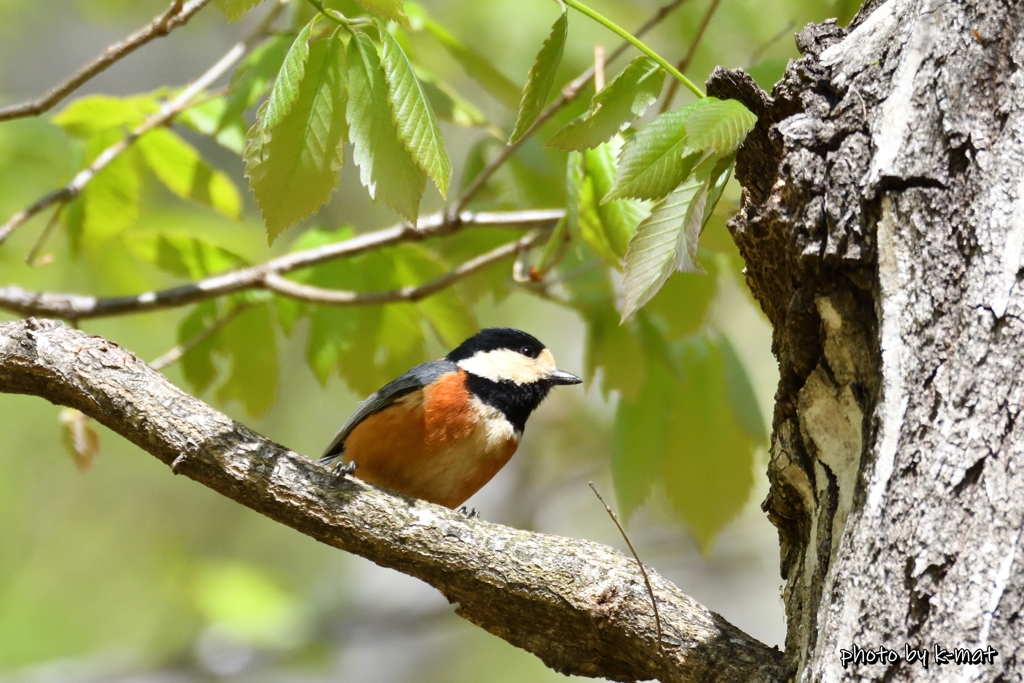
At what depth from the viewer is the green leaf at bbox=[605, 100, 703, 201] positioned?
208 centimetres

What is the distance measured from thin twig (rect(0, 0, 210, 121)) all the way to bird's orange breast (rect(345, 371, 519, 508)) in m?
1.79

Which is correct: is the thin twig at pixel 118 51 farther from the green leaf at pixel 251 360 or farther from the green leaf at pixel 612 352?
the green leaf at pixel 612 352

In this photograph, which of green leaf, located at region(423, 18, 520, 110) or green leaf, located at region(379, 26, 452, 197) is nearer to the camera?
green leaf, located at region(379, 26, 452, 197)

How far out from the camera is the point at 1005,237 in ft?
6.35

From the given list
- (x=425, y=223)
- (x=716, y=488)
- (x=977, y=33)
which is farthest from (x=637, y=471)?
(x=977, y=33)

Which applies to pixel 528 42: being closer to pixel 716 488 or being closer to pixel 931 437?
pixel 716 488

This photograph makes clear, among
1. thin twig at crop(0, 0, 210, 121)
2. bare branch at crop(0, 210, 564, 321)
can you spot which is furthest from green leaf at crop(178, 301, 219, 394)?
thin twig at crop(0, 0, 210, 121)

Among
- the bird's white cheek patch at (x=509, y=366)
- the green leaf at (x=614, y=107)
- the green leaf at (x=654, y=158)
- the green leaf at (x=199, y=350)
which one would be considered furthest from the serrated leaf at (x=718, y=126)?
the bird's white cheek patch at (x=509, y=366)

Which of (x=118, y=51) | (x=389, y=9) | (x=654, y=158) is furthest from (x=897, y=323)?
(x=118, y=51)

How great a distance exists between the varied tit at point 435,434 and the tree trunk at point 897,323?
1955 millimetres

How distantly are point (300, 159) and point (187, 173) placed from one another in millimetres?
1926

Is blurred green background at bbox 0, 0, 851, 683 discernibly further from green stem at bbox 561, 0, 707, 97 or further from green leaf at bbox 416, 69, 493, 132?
green stem at bbox 561, 0, 707, 97

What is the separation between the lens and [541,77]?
2096mm

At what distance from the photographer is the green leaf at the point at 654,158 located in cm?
208
